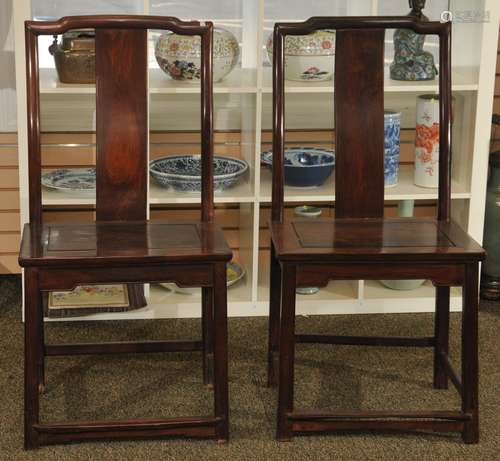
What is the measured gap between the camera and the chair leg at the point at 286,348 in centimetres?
234

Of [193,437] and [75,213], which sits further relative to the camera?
[75,213]

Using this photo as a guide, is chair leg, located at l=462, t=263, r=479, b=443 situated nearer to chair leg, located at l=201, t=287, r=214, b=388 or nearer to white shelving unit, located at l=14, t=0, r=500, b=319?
chair leg, located at l=201, t=287, r=214, b=388

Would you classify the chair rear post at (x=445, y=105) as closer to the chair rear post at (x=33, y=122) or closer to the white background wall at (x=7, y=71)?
the chair rear post at (x=33, y=122)

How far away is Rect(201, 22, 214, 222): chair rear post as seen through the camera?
257cm

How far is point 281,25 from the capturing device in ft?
8.49

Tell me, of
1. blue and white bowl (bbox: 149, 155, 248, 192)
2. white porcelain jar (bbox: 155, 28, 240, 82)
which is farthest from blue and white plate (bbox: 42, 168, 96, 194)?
white porcelain jar (bbox: 155, 28, 240, 82)

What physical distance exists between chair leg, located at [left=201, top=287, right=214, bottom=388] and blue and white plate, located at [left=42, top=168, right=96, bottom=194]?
2.21 ft

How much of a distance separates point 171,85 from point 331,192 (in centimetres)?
63

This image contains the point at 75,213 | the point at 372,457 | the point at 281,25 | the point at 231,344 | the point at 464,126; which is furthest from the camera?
the point at 75,213

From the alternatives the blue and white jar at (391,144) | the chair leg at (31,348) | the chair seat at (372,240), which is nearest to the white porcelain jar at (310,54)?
the blue and white jar at (391,144)

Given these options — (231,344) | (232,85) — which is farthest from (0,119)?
(231,344)

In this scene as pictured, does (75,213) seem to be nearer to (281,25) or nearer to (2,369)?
(2,369)

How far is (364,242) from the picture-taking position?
7.87ft

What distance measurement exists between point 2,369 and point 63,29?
102 centimetres
